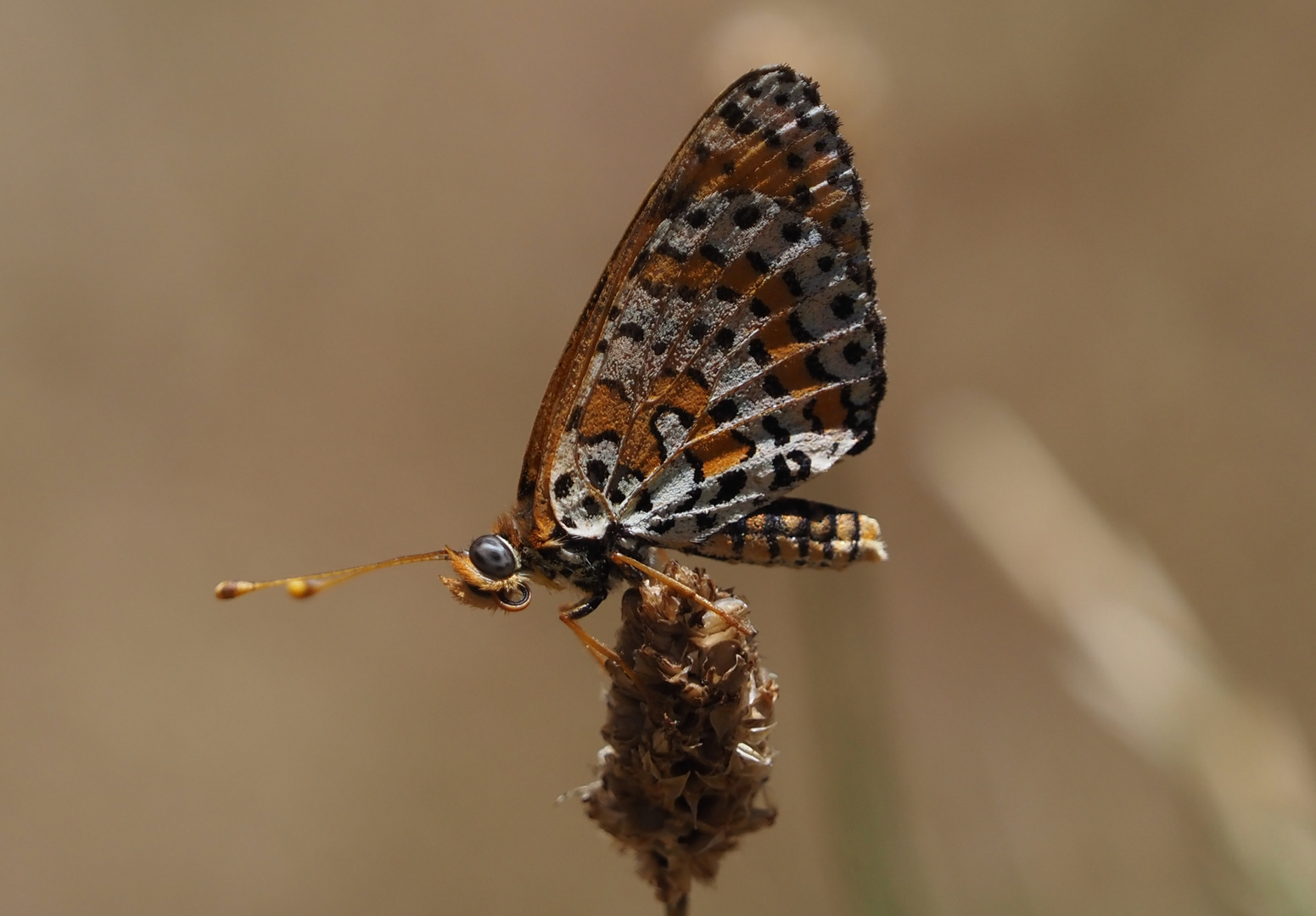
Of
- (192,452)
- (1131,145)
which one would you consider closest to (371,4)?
(192,452)

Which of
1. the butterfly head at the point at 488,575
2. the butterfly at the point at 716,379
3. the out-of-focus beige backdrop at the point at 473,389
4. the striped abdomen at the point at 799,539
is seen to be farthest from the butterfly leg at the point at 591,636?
the out-of-focus beige backdrop at the point at 473,389

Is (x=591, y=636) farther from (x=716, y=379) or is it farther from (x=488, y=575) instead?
(x=716, y=379)

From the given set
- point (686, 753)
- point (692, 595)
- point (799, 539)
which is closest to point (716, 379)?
point (799, 539)

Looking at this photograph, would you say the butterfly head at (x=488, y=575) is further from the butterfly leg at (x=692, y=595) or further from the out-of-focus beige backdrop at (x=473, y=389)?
the out-of-focus beige backdrop at (x=473, y=389)

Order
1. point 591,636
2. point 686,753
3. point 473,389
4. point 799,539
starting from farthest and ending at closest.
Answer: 1. point 473,389
2. point 799,539
3. point 591,636
4. point 686,753

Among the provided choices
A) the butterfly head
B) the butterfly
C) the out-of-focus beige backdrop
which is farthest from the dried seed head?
the out-of-focus beige backdrop

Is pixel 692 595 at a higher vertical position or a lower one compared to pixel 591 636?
higher
